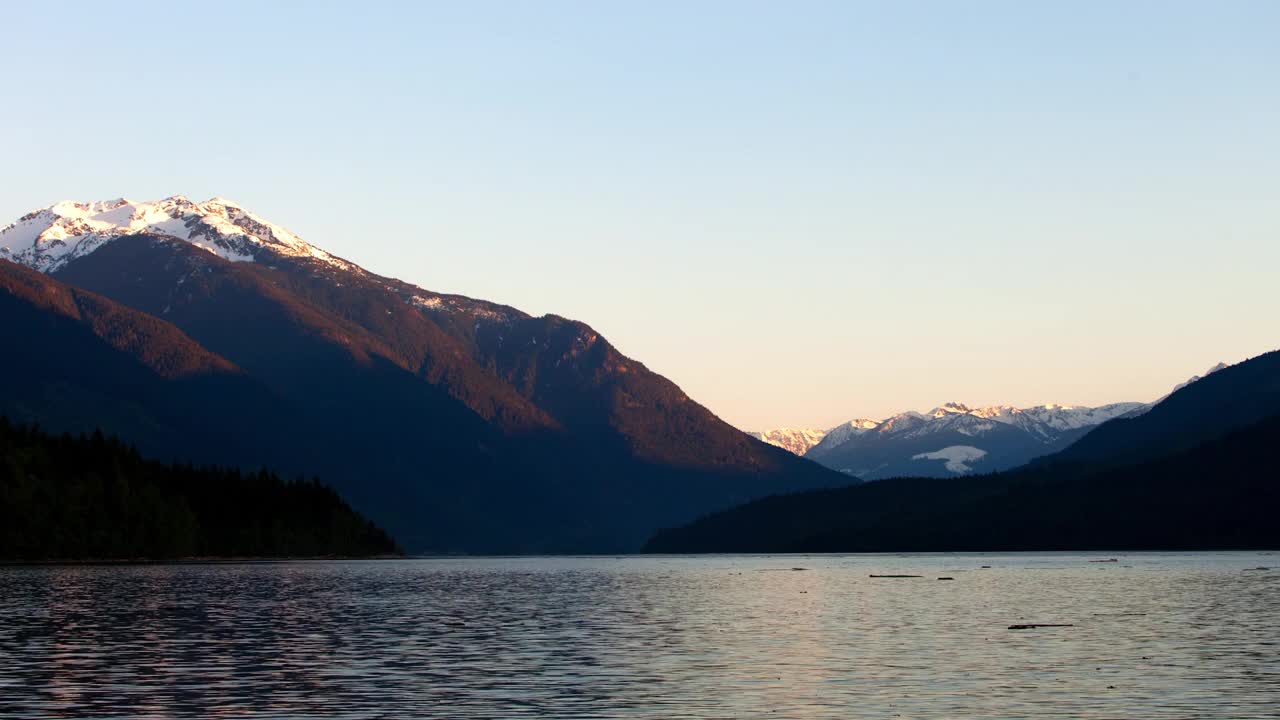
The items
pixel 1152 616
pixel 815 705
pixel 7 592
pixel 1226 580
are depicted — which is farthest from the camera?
pixel 1226 580

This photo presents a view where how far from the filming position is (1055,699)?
6138 cm

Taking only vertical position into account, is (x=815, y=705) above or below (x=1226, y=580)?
below

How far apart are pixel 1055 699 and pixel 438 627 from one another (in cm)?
5288

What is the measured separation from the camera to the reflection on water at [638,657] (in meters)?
60.4

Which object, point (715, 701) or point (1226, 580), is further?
point (1226, 580)

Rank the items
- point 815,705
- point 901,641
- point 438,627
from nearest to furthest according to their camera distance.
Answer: point 815,705, point 901,641, point 438,627

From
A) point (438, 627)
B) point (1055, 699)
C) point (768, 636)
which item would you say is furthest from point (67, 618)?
point (1055, 699)

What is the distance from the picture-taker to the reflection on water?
60.4 m

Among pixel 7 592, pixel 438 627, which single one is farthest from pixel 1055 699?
pixel 7 592

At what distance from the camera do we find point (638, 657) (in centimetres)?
8106

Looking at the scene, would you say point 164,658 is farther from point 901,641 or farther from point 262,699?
point 901,641

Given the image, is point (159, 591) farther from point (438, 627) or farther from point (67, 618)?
point (438, 627)

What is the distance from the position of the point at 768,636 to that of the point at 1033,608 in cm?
3901

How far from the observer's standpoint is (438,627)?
105875 mm
